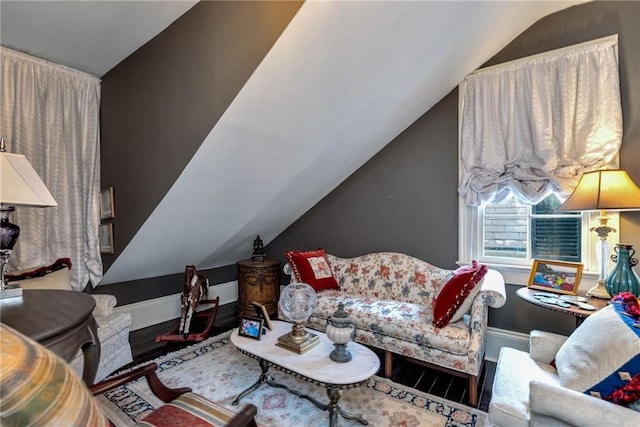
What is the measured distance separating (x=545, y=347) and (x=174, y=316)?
360cm

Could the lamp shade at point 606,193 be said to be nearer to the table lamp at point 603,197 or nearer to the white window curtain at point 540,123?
the table lamp at point 603,197

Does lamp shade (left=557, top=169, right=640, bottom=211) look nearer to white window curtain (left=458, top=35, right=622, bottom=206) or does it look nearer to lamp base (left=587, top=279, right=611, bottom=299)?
white window curtain (left=458, top=35, right=622, bottom=206)

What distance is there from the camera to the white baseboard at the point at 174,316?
2.61m

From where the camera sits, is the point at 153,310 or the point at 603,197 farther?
the point at 153,310

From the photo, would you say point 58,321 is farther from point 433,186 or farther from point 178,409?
point 433,186

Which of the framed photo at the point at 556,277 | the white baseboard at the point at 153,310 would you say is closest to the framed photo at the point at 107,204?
the white baseboard at the point at 153,310

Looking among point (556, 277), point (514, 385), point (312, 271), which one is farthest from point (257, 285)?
point (556, 277)

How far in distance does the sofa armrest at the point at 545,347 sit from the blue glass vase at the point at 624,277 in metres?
0.58

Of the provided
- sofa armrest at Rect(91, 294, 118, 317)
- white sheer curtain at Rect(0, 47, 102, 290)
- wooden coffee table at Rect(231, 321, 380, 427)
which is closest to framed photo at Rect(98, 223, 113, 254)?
white sheer curtain at Rect(0, 47, 102, 290)

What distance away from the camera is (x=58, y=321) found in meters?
1.07

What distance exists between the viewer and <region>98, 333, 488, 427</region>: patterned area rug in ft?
6.03

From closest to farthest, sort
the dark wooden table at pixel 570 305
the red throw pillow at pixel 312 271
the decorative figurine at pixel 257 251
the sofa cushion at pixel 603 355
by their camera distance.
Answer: the sofa cushion at pixel 603 355, the dark wooden table at pixel 570 305, the red throw pillow at pixel 312 271, the decorative figurine at pixel 257 251

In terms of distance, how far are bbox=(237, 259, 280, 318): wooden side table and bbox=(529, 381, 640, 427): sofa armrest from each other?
285cm

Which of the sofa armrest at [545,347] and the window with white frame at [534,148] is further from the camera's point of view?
the window with white frame at [534,148]
